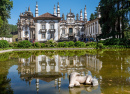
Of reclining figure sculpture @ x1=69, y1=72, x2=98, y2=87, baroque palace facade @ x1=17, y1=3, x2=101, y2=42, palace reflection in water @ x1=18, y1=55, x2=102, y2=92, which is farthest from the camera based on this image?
baroque palace facade @ x1=17, y1=3, x2=101, y2=42

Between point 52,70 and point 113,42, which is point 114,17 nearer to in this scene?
point 113,42

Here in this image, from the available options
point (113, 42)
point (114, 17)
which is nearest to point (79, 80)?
point (113, 42)

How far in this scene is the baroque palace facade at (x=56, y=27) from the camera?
38.6 meters

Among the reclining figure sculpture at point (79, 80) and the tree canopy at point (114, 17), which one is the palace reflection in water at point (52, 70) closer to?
the reclining figure sculpture at point (79, 80)

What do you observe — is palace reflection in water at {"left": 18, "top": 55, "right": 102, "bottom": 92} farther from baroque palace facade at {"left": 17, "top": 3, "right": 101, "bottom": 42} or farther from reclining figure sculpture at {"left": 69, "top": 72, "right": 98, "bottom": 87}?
baroque palace facade at {"left": 17, "top": 3, "right": 101, "bottom": 42}

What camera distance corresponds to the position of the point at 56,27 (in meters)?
39.0

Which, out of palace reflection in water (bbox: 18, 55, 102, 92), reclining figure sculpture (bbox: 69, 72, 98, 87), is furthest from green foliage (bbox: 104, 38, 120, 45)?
reclining figure sculpture (bbox: 69, 72, 98, 87)

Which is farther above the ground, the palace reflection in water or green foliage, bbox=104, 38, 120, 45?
green foliage, bbox=104, 38, 120, 45

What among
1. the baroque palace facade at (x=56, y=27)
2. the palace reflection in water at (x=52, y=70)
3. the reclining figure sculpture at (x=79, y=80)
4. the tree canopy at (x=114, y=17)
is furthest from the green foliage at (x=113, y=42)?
the reclining figure sculpture at (x=79, y=80)

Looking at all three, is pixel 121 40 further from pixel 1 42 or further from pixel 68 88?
pixel 68 88

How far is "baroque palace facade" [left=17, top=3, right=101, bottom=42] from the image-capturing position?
127 feet

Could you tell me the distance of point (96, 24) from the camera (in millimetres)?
40000

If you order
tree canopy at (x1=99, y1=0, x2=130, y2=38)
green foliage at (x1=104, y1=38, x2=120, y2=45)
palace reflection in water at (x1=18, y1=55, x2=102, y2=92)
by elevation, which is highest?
tree canopy at (x1=99, y1=0, x2=130, y2=38)

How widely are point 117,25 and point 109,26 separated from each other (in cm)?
162
